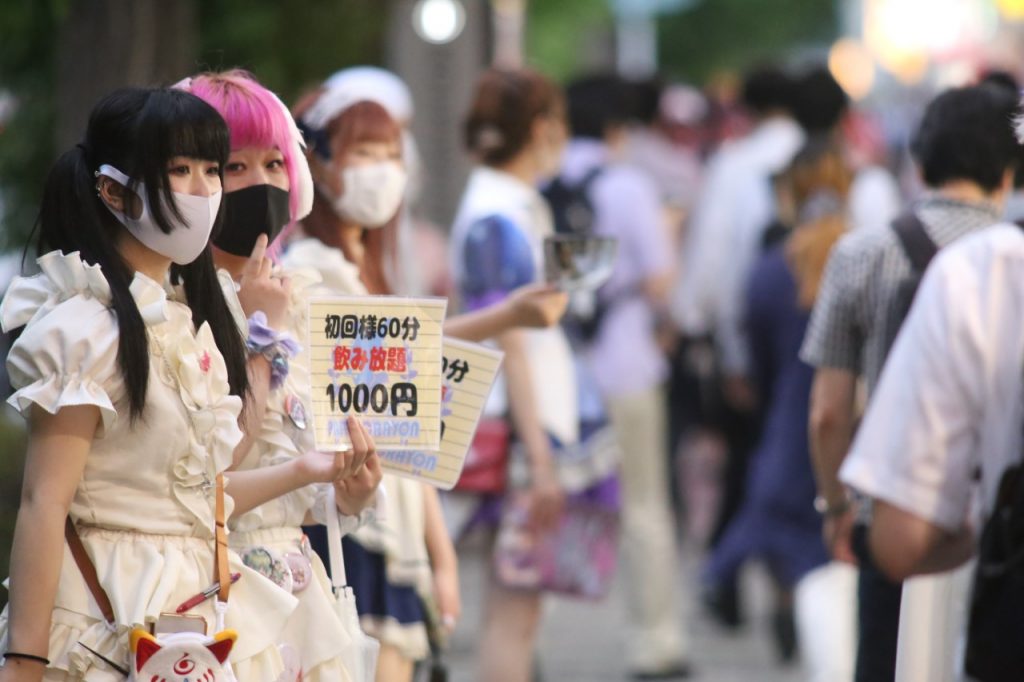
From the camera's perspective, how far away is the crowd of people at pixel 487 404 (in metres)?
3.10

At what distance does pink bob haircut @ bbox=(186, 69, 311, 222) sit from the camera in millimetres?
3605

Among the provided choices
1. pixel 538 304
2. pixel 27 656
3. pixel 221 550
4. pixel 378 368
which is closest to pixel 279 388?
pixel 378 368

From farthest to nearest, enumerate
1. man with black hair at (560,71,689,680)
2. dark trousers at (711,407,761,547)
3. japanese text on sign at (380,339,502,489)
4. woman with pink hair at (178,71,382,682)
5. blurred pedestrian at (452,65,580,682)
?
dark trousers at (711,407,761,547), man with black hair at (560,71,689,680), blurred pedestrian at (452,65,580,682), japanese text on sign at (380,339,502,489), woman with pink hair at (178,71,382,682)

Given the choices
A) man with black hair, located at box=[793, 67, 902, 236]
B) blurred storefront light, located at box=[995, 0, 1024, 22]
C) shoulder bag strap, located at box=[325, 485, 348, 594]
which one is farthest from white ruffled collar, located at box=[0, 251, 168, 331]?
blurred storefront light, located at box=[995, 0, 1024, 22]

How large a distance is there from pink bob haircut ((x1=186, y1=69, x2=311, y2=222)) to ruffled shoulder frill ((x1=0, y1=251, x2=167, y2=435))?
0.55 meters

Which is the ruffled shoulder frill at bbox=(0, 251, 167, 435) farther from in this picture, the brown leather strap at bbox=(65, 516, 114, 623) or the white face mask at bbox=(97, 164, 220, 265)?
the brown leather strap at bbox=(65, 516, 114, 623)

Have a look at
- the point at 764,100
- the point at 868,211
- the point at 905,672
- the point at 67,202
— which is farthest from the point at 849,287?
the point at 764,100

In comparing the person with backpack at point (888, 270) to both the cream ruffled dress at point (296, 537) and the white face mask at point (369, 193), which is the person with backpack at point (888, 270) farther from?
the cream ruffled dress at point (296, 537)

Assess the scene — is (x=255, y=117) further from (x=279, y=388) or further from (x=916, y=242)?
(x=916, y=242)

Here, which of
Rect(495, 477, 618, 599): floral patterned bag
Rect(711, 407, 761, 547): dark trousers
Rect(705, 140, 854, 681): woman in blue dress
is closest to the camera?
Rect(495, 477, 618, 599): floral patterned bag

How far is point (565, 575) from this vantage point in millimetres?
6047

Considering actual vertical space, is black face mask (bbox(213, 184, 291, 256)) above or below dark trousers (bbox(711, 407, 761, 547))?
above

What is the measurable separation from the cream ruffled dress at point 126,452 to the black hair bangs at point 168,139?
15 cm

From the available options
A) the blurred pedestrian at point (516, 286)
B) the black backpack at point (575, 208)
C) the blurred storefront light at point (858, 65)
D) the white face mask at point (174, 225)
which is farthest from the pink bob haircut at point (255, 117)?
the blurred storefront light at point (858, 65)
